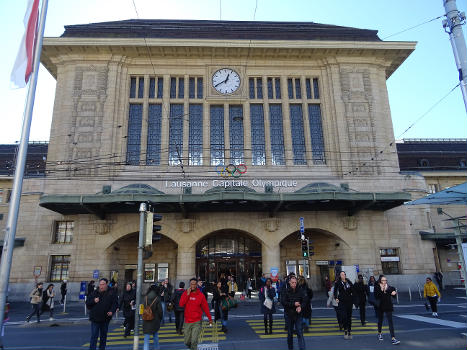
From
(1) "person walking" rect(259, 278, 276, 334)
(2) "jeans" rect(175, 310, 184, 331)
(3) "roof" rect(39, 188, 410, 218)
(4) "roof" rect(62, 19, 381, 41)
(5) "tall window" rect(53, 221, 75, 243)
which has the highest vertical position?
(4) "roof" rect(62, 19, 381, 41)

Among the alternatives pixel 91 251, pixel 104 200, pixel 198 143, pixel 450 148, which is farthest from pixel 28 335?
pixel 450 148

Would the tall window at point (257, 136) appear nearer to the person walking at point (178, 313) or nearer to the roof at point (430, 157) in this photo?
the person walking at point (178, 313)

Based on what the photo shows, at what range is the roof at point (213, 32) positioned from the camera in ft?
105

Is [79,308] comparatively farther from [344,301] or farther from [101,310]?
[344,301]

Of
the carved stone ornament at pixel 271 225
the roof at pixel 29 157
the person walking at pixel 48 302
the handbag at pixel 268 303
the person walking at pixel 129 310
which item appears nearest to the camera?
the handbag at pixel 268 303

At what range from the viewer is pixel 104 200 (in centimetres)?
2380

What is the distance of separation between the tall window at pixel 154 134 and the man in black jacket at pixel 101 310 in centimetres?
2049

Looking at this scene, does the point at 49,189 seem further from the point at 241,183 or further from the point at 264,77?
the point at 264,77

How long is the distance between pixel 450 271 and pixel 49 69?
45.6 meters

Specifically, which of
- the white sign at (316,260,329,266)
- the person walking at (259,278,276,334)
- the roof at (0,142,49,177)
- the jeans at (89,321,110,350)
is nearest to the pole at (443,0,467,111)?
the person walking at (259,278,276,334)

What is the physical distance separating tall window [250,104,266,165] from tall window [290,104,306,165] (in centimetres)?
278

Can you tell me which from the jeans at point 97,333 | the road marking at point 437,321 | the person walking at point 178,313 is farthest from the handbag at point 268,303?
the road marking at point 437,321

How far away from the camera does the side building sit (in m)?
26.2

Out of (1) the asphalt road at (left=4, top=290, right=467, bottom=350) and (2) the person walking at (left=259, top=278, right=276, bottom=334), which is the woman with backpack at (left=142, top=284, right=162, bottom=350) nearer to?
(1) the asphalt road at (left=4, top=290, right=467, bottom=350)
